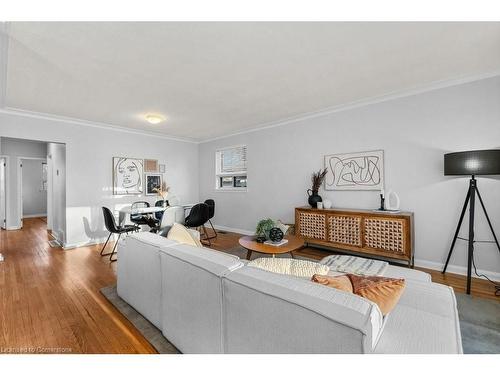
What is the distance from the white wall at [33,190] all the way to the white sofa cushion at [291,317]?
994 cm

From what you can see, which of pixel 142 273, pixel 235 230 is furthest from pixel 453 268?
pixel 235 230

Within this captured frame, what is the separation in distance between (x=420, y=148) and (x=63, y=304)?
4.48m

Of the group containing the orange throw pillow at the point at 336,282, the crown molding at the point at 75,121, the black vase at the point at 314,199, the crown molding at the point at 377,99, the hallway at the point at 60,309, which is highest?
the crown molding at the point at 377,99

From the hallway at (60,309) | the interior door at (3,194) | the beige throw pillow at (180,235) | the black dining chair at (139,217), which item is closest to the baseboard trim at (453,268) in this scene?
the beige throw pillow at (180,235)

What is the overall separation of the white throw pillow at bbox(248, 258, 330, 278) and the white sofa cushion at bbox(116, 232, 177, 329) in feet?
2.65

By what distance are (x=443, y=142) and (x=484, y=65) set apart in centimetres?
87

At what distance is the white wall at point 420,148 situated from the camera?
2.74 metres

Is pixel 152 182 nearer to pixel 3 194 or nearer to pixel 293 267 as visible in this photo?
pixel 3 194

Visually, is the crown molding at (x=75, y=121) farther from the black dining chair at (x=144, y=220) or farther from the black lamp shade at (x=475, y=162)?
the black lamp shade at (x=475, y=162)

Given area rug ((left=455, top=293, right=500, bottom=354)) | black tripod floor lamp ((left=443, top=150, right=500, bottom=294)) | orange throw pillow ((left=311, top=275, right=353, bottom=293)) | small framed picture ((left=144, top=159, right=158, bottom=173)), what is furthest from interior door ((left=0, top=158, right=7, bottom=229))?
black tripod floor lamp ((left=443, top=150, right=500, bottom=294))

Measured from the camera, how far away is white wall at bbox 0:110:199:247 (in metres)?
3.91

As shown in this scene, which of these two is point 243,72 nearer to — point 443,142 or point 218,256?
point 218,256

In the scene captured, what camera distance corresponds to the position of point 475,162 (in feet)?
7.82

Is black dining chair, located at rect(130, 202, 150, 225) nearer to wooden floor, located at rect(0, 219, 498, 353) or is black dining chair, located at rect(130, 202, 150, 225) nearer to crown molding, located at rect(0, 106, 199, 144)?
wooden floor, located at rect(0, 219, 498, 353)
